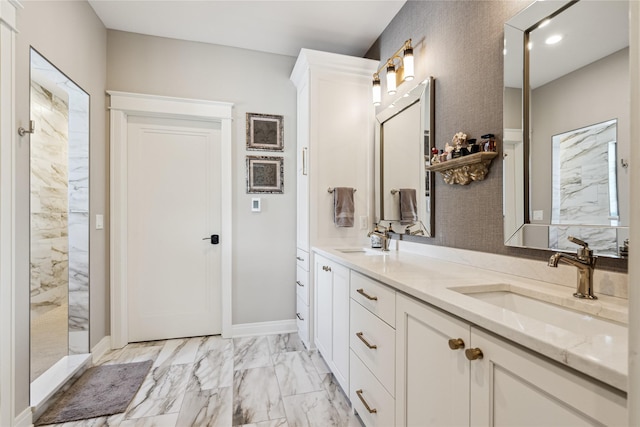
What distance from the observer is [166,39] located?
2779 mm

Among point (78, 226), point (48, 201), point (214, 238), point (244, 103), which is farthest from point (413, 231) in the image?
point (48, 201)

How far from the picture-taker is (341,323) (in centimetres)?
190

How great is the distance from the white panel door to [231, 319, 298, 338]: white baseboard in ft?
0.68

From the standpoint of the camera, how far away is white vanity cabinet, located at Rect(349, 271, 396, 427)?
1326 millimetres

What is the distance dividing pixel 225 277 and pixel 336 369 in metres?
1.40

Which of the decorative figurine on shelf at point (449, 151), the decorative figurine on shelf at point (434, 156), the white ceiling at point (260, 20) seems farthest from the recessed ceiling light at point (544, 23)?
the white ceiling at point (260, 20)

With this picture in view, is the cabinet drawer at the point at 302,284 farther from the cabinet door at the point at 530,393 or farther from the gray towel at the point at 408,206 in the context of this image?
the cabinet door at the point at 530,393

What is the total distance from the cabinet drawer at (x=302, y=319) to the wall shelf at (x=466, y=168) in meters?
1.54

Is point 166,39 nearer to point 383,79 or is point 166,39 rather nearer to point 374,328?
point 383,79

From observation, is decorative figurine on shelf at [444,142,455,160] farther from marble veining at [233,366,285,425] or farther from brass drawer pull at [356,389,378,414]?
marble veining at [233,366,285,425]

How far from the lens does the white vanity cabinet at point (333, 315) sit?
1.84 m

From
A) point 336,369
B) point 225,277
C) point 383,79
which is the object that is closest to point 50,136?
point 225,277

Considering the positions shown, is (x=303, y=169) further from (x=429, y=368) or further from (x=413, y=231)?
(x=429, y=368)

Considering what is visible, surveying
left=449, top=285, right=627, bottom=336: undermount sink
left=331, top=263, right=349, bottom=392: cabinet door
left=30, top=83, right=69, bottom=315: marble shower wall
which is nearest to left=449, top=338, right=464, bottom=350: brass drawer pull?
left=449, top=285, right=627, bottom=336: undermount sink
